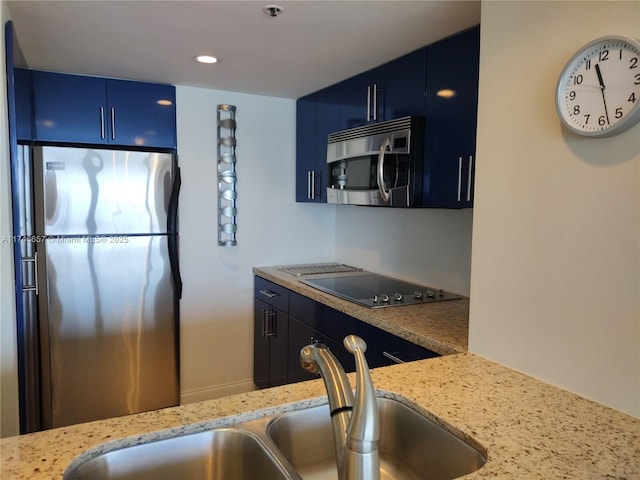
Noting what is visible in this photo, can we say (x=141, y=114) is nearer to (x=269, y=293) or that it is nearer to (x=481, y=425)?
(x=269, y=293)

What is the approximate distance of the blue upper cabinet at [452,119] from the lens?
1.98 metres

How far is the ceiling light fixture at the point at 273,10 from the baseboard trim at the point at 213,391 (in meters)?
2.51

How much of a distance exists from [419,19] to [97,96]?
2035 mm

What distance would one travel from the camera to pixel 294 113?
3.53 metres

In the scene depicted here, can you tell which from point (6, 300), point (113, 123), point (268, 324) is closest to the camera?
point (6, 300)

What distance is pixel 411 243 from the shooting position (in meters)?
2.97

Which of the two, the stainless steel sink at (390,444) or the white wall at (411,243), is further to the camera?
the white wall at (411,243)

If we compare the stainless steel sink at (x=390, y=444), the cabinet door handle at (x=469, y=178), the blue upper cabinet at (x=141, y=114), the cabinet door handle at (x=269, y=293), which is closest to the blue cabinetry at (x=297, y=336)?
the cabinet door handle at (x=269, y=293)

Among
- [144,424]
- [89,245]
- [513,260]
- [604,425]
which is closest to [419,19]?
[513,260]

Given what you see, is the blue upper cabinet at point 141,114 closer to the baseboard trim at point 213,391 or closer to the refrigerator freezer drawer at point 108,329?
the refrigerator freezer drawer at point 108,329

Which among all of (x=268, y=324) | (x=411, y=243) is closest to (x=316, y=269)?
(x=268, y=324)

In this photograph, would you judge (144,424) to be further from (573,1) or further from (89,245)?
(89,245)

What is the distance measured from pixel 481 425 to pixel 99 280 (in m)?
2.48

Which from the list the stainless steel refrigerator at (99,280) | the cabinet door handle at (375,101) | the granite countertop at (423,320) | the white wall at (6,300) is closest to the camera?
the white wall at (6,300)
